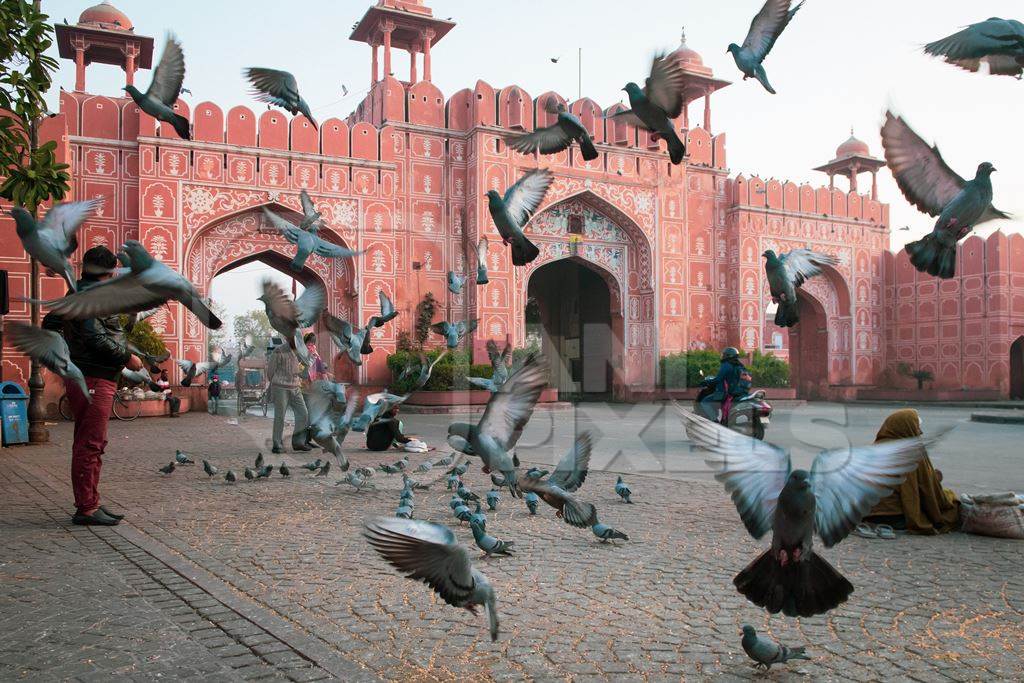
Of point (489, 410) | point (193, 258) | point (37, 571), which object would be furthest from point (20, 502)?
point (193, 258)

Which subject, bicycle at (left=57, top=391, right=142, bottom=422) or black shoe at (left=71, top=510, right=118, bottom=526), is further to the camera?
bicycle at (left=57, top=391, right=142, bottom=422)

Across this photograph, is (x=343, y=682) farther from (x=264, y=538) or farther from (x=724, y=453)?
(x=264, y=538)

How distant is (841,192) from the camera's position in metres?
30.6

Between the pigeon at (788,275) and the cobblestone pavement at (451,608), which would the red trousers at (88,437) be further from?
the pigeon at (788,275)

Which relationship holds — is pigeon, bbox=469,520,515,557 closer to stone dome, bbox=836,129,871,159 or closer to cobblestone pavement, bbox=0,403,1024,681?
cobblestone pavement, bbox=0,403,1024,681

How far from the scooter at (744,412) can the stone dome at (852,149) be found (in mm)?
23705

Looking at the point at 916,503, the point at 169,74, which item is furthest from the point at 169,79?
the point at 916,503

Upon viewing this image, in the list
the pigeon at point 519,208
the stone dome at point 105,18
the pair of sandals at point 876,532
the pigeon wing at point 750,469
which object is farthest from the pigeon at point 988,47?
the stone dome at point 105,18

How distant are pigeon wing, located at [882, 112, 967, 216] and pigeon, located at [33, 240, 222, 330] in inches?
104

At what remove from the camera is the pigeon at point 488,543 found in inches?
189

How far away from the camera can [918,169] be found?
9.27 ft

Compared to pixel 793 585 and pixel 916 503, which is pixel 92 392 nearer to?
pixel 793 585

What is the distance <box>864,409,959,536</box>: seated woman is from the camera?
18.6 feet

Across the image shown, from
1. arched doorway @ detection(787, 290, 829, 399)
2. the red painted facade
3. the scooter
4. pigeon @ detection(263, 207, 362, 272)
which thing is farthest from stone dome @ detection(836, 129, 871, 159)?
pigeon @ detection(263, 207, 362, 272)
